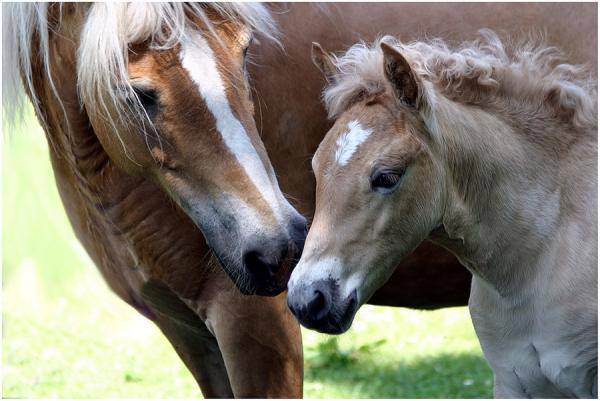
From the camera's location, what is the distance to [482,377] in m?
5.94

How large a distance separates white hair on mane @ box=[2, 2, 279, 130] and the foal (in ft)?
1.56

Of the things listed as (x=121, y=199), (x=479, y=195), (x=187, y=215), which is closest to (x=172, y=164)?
(x=187, y=215)

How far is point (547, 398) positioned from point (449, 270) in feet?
2.86

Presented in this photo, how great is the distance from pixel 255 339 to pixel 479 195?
1.03 m

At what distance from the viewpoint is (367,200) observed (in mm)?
2984

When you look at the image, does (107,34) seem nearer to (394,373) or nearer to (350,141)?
(350,141)

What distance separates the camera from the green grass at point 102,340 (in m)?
6.02

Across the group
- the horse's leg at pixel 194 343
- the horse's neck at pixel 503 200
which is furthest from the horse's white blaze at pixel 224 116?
the horse's leg at pixel 194 343

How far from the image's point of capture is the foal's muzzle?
113 inches

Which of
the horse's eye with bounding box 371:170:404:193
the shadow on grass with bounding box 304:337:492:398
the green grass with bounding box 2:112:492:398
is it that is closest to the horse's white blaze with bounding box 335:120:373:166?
the horse's eye with bounding box 371:170:404:193

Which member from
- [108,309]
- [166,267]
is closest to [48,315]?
[108,309]

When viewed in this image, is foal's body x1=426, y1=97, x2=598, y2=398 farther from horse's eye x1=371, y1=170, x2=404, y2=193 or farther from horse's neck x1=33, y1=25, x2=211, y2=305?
horse's neck x1=33, y1=25, x2=211, y2=305

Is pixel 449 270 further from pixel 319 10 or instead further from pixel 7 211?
pixel 7 211

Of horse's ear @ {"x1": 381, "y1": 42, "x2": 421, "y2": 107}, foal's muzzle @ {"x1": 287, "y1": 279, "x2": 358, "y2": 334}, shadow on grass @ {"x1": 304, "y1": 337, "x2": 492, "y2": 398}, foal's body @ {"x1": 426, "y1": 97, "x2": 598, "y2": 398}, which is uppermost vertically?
horse's ear @ {"x1": 381, "y1": 42, "x2": 421, "y2": 107}
